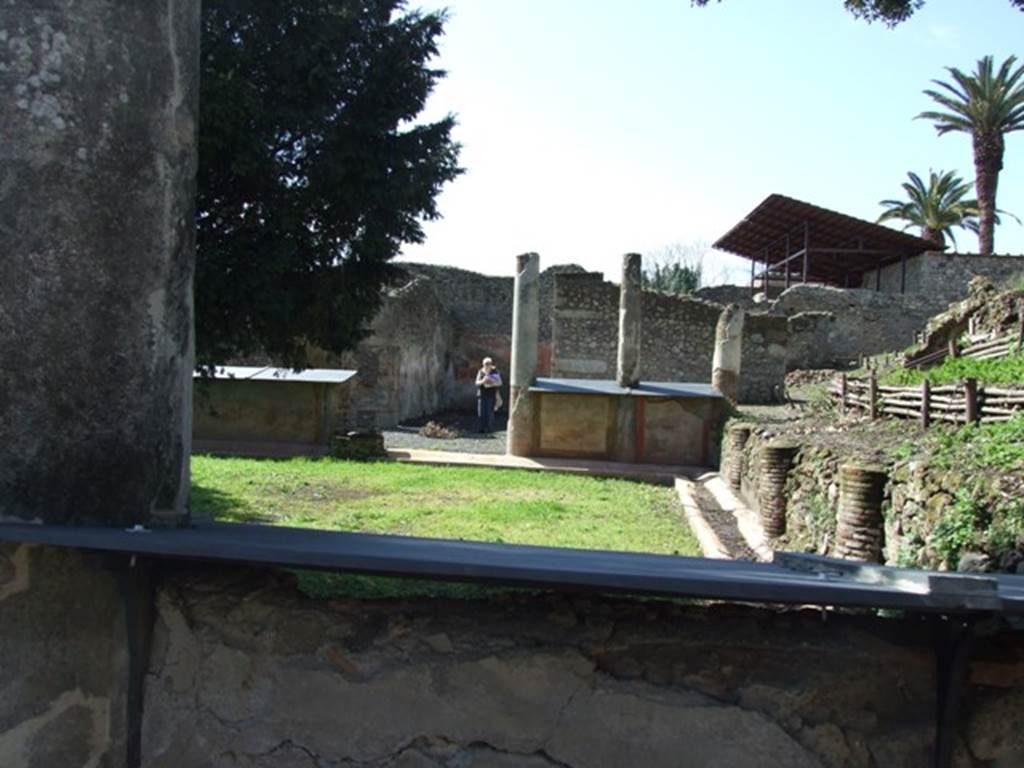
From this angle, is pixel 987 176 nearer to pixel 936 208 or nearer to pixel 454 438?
pixel 936 208

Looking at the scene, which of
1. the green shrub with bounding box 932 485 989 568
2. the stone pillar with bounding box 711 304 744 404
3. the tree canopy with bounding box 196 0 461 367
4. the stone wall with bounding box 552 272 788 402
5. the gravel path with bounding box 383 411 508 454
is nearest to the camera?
the green shrub with bounding box 932 485 989 568

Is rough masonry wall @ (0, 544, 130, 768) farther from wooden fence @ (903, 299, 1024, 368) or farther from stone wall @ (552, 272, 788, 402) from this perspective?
stone wall @ (552, 272, 788, 402)

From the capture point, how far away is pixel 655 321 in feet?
79.0

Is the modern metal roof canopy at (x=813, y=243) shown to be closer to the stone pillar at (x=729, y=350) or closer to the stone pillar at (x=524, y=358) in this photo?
the stone pillar at (x=729, y=350)

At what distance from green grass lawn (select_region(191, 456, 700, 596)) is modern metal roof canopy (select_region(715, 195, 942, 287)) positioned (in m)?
18.0

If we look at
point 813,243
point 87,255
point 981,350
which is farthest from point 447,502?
point 813,243

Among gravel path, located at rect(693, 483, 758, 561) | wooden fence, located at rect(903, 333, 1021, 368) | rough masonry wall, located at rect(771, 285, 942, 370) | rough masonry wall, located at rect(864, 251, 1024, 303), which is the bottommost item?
gravel path, located at rect(693, 483, 758, 561)

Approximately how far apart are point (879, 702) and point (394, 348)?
60.1 ft

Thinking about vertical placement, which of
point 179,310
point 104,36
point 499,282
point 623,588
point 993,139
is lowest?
point 623,588

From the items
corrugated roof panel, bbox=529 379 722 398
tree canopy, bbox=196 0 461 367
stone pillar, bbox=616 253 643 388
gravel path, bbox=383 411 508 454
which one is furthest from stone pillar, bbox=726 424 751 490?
tree canopy, bbox=196 0 461 367

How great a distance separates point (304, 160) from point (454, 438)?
12.0 metres

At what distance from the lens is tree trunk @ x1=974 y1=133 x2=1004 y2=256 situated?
102ft

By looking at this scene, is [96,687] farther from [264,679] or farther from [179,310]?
[179,310]

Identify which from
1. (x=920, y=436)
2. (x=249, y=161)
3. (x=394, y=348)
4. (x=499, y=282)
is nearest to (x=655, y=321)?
(x=499, y=282)
